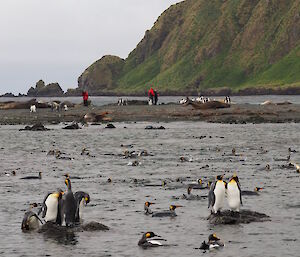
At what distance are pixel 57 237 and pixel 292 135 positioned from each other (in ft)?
123

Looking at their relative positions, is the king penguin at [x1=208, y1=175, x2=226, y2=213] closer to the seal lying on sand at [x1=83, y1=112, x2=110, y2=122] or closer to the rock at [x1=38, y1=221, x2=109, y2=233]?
the rock at [x1=38, y1=221, x2=109, y2=233]

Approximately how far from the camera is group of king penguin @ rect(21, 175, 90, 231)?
70.5 ft

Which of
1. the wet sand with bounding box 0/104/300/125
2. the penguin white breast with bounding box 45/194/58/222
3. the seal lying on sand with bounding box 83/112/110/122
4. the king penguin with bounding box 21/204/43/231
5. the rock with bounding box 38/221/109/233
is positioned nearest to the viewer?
the rock with bounding box 38/221/109/233

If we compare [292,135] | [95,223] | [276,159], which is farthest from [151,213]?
[292,135]

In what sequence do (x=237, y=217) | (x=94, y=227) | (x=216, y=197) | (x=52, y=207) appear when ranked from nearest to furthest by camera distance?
(x=94, y=227) → (x=52, y=207) → (x=237, y=217) → (x=216, y=197)

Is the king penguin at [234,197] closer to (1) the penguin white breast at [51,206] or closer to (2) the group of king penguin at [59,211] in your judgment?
(2) the group of king penguin at [59,211]

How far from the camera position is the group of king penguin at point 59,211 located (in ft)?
70.5

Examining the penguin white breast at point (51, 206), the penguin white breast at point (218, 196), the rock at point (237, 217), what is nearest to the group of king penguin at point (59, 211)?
the penguin white breast at point (51, 206)

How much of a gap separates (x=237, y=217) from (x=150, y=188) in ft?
24.2

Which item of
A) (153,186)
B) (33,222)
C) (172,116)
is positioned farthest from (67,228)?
(172,116)

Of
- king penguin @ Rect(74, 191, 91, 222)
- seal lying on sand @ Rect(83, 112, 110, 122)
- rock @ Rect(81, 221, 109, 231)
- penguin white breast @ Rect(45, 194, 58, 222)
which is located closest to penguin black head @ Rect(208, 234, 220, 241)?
rock @ Rect(81, 221, 109, 231)

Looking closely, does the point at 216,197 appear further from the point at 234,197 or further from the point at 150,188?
the point at 150,188

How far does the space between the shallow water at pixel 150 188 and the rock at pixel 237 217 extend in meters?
0.37

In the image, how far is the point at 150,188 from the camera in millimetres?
29375
